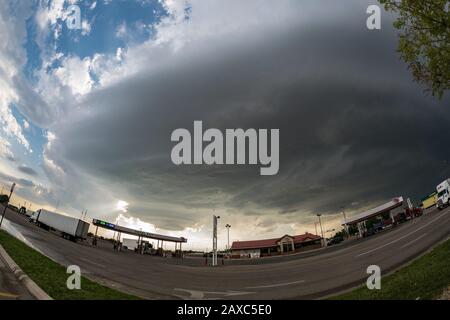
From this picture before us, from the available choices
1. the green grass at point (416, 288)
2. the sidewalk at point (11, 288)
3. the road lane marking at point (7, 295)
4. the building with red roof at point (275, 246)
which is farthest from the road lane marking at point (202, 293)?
the building with red roof at point (275, 246)

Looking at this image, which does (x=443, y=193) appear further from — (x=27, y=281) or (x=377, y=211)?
(x=27, y=281)

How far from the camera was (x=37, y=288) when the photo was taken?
7.76 metres

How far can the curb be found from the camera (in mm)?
7259

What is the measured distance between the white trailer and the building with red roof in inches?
1114

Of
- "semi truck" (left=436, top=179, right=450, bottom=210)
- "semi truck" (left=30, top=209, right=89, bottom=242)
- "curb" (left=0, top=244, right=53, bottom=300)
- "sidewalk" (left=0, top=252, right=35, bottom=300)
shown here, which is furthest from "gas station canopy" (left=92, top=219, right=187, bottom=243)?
"semi truck" (left=436, top=179, right=450, bottom=210)

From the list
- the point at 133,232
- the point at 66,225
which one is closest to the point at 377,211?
the point at 133,232

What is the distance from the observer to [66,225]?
146ft

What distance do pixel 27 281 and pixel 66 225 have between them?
4300 centimetres

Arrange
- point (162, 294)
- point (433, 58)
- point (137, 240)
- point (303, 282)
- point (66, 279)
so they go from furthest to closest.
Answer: point (137, 240), point (303, 282), point (162, 294), point (66, 279), point (433, 58)
